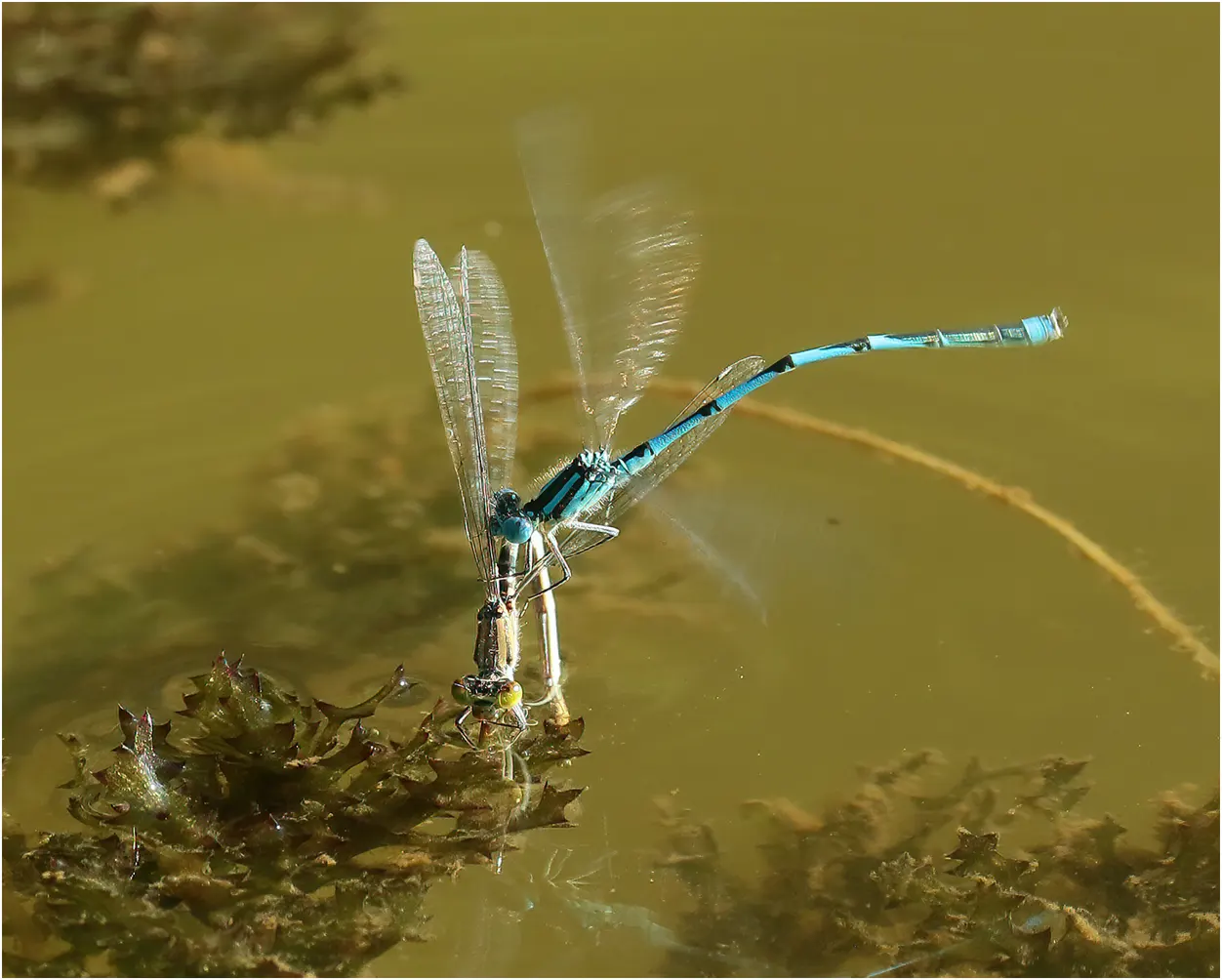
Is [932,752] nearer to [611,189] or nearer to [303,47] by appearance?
[611,189]

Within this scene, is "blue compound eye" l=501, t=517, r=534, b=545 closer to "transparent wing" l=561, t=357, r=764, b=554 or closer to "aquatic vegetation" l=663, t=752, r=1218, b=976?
"transparent wing" l=561, t=357, r=764, b=554

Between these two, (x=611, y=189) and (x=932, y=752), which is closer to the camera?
(x=932, y=752)

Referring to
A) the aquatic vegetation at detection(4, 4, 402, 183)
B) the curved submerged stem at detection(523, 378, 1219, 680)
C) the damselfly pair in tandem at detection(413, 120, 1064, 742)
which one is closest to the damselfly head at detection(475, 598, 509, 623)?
the damselfly pair in tandem at detection(413, 120, 1064, 742)

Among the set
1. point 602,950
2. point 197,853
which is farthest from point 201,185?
point 602,950

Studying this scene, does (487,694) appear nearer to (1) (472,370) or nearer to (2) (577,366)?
(1) (472,370)

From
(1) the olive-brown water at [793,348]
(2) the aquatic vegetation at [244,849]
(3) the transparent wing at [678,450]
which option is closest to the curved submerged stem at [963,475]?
(1) the olive-brown water at [793,348]
